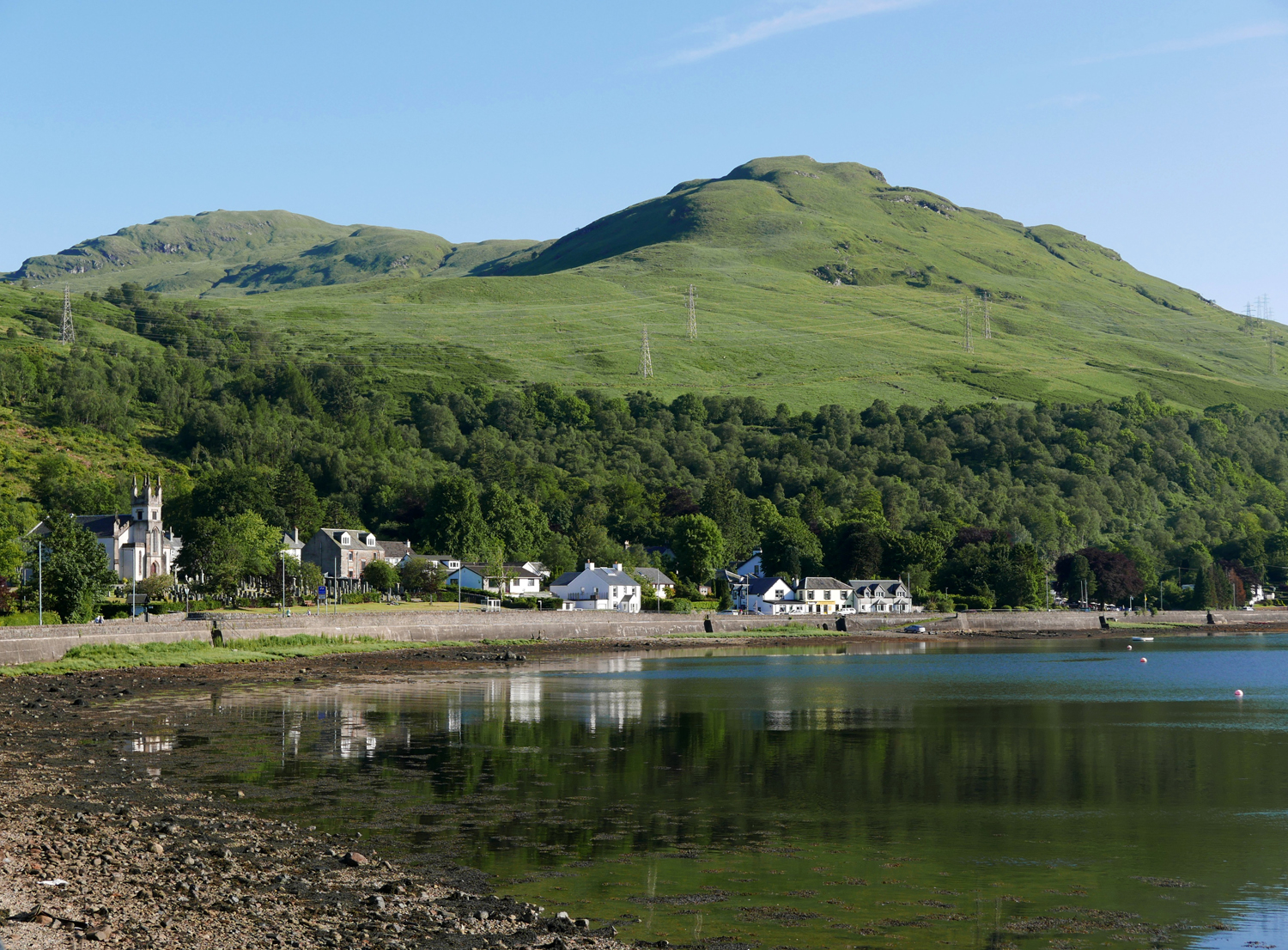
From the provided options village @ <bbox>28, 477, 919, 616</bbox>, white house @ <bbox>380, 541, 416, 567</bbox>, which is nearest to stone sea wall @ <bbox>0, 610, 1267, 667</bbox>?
village @ <bbox>28, 477, 919, 616</bbox>

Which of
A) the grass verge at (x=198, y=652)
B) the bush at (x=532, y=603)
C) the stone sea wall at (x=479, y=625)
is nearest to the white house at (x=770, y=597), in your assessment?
the stone sea wall at (x=479, y=625)

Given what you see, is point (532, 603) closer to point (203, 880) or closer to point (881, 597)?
point (881, 597)

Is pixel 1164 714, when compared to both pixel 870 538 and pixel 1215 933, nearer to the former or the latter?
pixel 1215 933

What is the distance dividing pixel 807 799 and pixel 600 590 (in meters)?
92.3

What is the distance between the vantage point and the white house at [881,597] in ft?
450

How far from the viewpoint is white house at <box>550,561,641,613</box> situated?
382 ft

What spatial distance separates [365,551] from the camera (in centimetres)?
12406

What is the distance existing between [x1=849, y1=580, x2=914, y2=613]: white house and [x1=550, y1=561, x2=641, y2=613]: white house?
99.8 feet

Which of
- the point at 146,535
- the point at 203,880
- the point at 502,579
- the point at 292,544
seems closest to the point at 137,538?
the point at 146,535

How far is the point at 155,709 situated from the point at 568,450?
157 meters

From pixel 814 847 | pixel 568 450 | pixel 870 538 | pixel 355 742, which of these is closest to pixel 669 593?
pixel 870 538

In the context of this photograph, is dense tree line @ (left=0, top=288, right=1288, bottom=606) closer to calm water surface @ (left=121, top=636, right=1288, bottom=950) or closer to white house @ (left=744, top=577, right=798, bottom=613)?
white house @ (left=744, top=577, right=798, bottom=613)

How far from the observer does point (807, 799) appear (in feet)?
84.4

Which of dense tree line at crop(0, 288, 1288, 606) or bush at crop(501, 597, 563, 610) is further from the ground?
dense tree line at crop(0, 288, 1288, 606)
